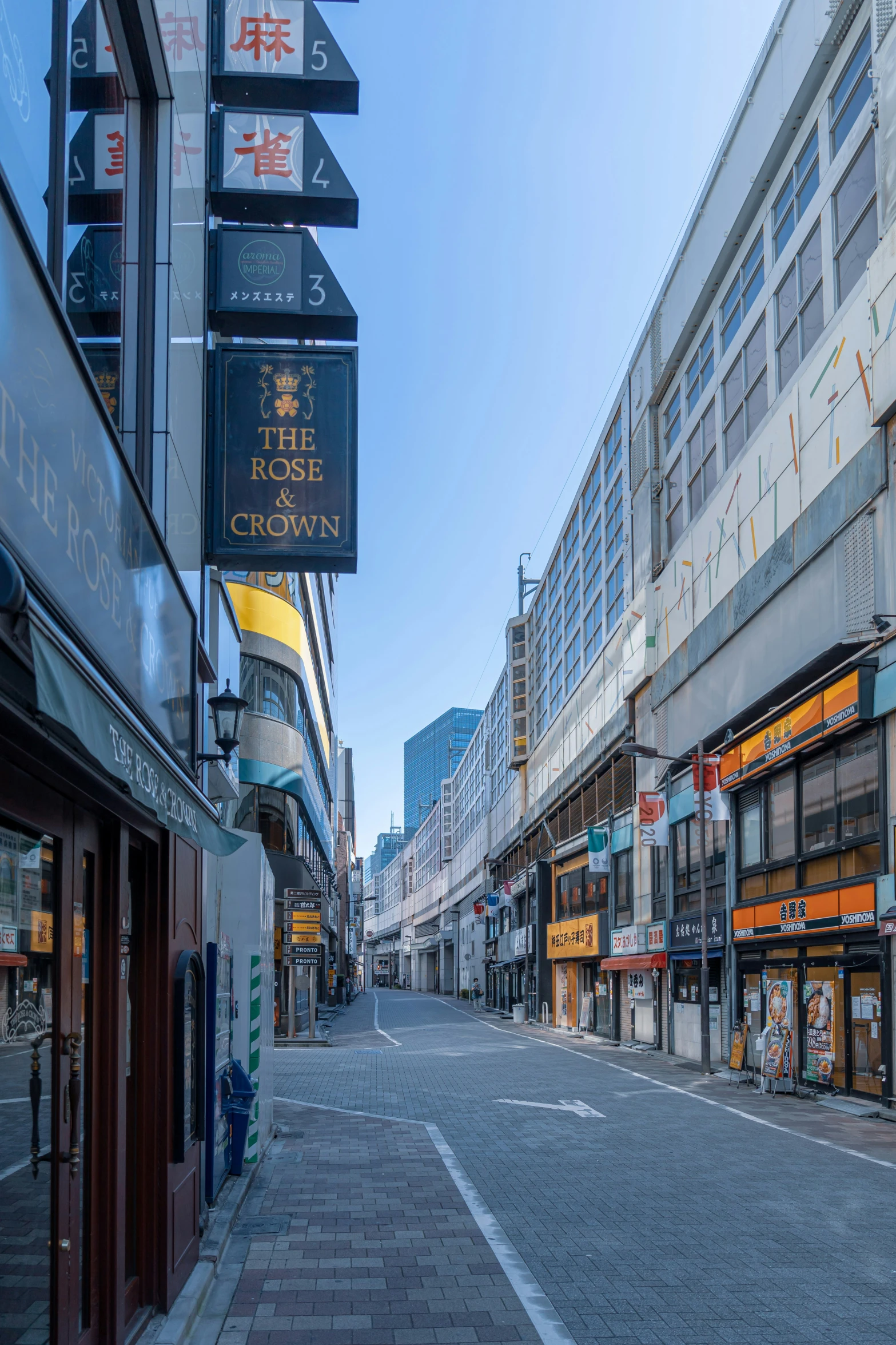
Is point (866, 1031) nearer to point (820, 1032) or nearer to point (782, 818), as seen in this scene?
point (820, 1032)

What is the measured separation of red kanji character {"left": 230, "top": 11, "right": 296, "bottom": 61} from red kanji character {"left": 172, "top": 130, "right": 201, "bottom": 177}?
6.64 ft

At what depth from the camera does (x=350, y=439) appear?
32.6ft

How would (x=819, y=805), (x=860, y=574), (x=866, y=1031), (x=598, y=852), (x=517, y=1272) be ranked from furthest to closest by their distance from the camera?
(x=598, y=852) < (x=819, y=805) < (x=860, y=574) < (x=866, y=1031) < (x=517, y=1272)

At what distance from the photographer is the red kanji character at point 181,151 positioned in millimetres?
8914

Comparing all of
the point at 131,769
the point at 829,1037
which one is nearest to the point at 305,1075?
the point at 829,1037

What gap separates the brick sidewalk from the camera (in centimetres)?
698

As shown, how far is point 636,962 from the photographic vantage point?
3444 centimetres

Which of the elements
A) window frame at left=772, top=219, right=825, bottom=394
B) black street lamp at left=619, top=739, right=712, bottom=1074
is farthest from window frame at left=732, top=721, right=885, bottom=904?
window frame at left=772, top=219, right=825, bottom=394

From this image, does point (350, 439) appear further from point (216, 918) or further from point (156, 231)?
point (216, 918)

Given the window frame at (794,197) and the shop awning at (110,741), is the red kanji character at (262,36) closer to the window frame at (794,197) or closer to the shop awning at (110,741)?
the shop awning at (110,741)

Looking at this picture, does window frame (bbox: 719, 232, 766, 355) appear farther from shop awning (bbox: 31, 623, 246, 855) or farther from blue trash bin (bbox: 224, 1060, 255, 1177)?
shop awning (bbox: 31, 623, 246, 855)

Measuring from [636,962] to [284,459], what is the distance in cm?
2755

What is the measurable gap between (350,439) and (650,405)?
97.5 feet

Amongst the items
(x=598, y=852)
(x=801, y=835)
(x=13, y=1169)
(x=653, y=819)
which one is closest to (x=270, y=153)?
(x=13, y=1169)
